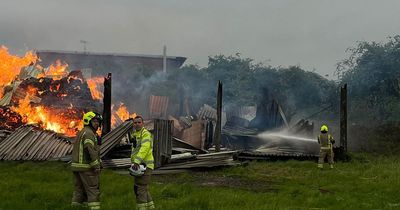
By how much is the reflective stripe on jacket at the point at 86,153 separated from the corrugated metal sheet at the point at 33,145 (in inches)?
334

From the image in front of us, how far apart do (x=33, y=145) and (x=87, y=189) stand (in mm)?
9707

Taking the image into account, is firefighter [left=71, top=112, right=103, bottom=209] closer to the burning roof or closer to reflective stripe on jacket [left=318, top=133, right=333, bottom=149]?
reflective stripe on jacket [left=318, top=133, right=333, bottom=149]

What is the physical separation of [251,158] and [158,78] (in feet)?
53.4

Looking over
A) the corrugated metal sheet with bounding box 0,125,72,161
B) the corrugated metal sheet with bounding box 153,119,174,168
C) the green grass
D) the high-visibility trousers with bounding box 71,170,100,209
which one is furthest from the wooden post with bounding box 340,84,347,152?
the high-visibility trousers with bounding box 71,170,100,209

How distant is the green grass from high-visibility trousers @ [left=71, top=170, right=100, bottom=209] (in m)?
0.30

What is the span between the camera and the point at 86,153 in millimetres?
7625

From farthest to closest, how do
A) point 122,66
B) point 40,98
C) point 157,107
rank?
point 122,66
point 157,107
point 40,98

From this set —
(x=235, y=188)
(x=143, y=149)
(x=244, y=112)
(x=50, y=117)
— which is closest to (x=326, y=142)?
(x=235, y=188)

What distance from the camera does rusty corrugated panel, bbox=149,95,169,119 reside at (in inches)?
1087

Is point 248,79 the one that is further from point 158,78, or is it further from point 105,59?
point 105,59

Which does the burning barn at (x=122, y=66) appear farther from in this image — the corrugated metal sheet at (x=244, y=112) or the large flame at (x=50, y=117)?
the large flame at (x=50, y=117)

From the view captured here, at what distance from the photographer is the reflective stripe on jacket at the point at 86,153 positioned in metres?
7.57

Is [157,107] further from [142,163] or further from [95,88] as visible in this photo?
[142,163]

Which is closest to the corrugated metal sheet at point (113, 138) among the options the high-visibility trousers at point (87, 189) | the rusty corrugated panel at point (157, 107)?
the high-visibility trousers at point (87, 189)
